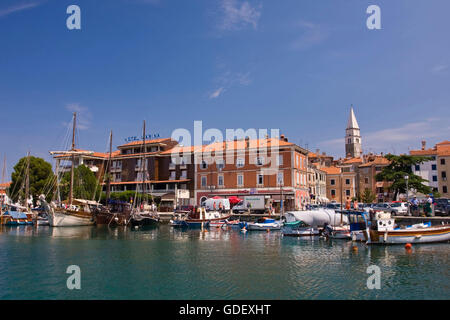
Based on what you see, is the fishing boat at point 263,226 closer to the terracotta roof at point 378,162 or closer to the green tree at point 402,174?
the green tree at point 402,174

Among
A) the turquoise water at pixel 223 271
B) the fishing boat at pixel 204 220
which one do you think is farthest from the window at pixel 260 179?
the turquoise water at pixel 223 271

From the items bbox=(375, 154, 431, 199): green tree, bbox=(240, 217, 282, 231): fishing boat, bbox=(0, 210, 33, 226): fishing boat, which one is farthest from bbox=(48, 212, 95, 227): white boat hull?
bbox=(375, 154, 431, 199): green tree

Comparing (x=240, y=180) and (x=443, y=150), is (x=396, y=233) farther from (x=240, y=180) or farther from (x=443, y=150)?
(x=443, y=150)

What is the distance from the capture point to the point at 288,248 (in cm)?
2831

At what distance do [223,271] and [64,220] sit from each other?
129 feet

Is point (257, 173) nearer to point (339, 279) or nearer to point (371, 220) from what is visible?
point (371, 220)

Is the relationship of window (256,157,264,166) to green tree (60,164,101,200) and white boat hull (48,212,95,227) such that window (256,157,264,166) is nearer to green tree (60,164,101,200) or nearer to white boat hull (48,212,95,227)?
green tree (60,164,101,200)

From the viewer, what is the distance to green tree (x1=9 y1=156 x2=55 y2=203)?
65312 mm

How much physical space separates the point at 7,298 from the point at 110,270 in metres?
5.65

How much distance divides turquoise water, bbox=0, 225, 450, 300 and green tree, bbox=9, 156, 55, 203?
39.4 meters

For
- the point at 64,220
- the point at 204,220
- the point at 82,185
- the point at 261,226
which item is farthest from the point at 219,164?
the point at 64,220

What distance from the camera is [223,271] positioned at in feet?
63.3

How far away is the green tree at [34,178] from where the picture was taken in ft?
214
